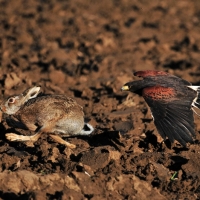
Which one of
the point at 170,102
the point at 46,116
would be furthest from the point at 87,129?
the point at 170,102

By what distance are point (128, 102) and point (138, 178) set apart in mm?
3408

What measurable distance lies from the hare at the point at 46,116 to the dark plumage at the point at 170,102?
3.71 ft

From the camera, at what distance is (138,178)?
7.59m

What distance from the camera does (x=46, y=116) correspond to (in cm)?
862

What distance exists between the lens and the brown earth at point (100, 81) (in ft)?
24.4

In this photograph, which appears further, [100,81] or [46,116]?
[100,81]

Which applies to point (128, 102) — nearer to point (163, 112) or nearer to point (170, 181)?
point (163, 112)

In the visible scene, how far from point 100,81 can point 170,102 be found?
3.51 m

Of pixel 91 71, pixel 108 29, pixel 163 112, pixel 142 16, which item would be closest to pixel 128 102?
pixel 163 112

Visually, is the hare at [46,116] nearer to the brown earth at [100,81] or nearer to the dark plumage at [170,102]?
the brown earth at [100,81]

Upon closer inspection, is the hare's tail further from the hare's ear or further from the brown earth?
the hare's ear

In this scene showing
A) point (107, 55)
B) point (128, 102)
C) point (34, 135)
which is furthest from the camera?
point (107, 55)

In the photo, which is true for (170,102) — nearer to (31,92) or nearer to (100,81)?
(31,92)

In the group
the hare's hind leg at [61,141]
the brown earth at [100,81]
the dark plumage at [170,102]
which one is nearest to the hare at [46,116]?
the hare's hind leg at [61,141]
